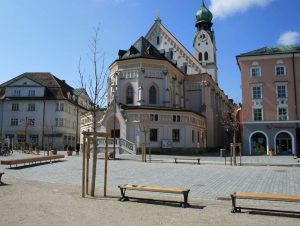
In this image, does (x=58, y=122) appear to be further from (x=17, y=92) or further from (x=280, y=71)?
(x=280, y=71)

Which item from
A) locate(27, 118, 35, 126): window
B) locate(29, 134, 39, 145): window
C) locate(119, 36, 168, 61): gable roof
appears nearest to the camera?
locate(119, 36, 168, 61): gable roof

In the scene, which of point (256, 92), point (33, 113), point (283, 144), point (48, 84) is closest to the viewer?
point (283, 144)

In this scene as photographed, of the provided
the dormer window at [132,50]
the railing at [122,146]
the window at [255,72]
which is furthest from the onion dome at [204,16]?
the railing at [122,146]

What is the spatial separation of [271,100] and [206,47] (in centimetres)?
3206

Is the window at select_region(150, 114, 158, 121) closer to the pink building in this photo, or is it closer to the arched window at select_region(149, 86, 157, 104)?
the arched window at select_region(149, 86, 157, 104)

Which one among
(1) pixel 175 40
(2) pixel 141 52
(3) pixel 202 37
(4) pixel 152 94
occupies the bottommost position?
(4) pixel 152 94

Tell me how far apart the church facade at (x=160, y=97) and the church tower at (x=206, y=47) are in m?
8.31

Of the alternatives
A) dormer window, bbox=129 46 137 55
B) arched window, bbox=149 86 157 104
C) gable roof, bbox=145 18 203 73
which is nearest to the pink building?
arched window, bbox=149 86 157 104

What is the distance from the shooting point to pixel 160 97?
50.2 meters

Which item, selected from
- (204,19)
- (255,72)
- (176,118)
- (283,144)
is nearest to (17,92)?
(176,118)

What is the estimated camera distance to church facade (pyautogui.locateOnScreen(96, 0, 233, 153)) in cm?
4397

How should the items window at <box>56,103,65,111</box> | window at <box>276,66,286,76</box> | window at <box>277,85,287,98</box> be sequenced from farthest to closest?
window at <box>56,103,65,111</box>, window at <box>276,66,286,76</box>, window at <box>277,85,287,98</box>

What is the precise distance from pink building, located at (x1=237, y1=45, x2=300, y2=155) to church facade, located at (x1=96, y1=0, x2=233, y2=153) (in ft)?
27.6

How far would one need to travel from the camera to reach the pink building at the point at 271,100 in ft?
144
